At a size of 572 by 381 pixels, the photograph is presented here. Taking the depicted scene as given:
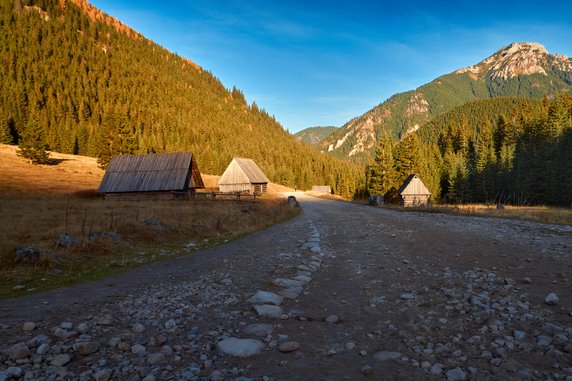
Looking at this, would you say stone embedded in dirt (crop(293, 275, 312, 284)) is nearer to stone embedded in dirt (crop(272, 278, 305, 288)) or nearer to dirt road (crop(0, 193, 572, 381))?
dirt road (crop(0, 193, 572, 381))

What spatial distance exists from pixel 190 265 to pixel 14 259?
4.61 metres

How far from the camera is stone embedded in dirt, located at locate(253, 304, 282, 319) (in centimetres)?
507

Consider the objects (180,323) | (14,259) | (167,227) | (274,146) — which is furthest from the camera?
(274,146)

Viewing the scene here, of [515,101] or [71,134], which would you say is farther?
[515,101]

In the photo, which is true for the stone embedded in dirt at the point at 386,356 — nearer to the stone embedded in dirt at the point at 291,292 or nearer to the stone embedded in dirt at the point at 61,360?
the stone embedded in dirt at the point at 291,292

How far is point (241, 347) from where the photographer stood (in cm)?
390

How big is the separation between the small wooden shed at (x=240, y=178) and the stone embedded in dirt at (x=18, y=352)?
5909cm

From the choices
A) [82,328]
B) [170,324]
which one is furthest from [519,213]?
[82,328]

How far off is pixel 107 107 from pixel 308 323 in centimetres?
14495

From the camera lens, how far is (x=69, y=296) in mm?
6020

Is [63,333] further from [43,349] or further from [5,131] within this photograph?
[5,131]

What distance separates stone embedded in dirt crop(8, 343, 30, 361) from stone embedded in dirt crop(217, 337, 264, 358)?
2.22 meters

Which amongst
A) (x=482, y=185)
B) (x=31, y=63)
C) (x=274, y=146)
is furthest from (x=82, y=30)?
(x=482, y=185)

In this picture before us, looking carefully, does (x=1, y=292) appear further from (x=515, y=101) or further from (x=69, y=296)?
(x=515, y=101)
